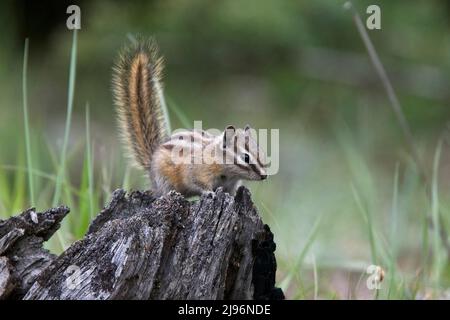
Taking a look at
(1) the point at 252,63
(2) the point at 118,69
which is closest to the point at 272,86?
(1) the point at 252,63

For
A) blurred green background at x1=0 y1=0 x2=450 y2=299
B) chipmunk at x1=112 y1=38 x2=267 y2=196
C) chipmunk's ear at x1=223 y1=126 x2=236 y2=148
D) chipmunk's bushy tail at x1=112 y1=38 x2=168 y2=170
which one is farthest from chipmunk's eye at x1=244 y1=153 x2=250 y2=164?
blurred green background at x1=0 y1=0 x2=450 y2=299

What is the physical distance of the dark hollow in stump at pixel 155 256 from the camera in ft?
9.02

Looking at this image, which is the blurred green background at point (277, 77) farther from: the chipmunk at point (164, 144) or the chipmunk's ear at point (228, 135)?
the chipmunk's ear at point (228, 135)

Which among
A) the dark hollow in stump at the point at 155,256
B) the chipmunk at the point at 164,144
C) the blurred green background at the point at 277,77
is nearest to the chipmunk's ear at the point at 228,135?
the chipmunk at the point at 164,144

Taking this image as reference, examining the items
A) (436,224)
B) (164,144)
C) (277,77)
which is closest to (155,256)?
(164,144)

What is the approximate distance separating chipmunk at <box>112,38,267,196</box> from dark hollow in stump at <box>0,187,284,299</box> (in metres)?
0.73

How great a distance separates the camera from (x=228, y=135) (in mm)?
3764

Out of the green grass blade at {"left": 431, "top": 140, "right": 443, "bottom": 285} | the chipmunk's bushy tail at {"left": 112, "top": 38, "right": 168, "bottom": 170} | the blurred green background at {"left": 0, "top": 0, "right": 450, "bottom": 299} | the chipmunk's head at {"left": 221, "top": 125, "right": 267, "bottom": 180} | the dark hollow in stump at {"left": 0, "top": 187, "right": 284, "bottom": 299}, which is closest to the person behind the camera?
the dark hollow in stump at {"left": 0, "top": 187, "right": 284, "bottom": 299}

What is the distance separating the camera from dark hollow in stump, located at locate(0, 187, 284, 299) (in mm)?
2750

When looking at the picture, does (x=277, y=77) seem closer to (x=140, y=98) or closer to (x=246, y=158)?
(x=140, y=98)

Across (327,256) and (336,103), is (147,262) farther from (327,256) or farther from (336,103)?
(336,103)

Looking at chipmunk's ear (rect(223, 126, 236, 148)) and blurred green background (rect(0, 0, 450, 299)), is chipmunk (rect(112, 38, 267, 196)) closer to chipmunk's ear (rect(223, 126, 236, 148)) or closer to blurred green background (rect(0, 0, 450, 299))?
chipmunk's ear (rect(223, 126, 236, 148))

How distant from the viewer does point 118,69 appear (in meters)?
4.12

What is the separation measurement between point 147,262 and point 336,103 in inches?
291
